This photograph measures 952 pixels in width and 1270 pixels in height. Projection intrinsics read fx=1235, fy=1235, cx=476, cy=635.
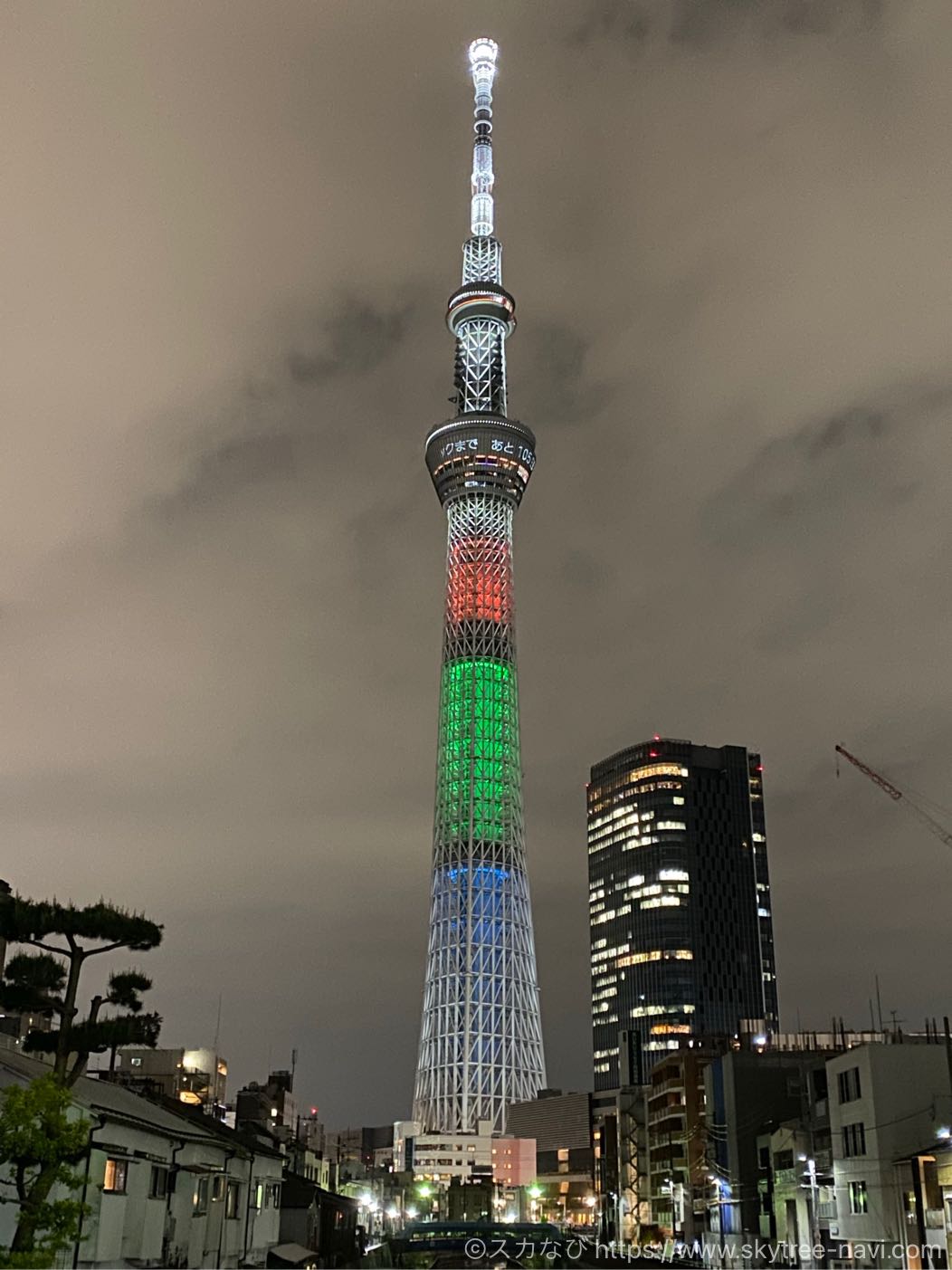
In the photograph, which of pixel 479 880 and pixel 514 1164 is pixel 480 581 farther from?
pixel 514 1164

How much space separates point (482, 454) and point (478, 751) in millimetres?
41568

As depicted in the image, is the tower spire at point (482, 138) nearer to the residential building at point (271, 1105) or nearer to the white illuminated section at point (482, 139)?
the white illuminated section at point (482, 139)

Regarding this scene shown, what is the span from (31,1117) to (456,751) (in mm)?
140144

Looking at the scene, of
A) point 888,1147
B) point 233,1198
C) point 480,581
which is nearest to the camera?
point 233,1198

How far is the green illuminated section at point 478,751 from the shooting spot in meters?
162

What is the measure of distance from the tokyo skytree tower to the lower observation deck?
18 cm

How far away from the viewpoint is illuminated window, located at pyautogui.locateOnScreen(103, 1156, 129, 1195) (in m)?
34.0

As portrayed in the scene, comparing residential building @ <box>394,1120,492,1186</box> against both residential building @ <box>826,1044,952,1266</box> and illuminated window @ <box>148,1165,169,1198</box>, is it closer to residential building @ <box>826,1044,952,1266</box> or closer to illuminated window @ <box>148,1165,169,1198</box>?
residential building @ <box>826,1044,952,1266</box>

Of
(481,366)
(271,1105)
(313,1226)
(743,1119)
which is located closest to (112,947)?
(313,1226)

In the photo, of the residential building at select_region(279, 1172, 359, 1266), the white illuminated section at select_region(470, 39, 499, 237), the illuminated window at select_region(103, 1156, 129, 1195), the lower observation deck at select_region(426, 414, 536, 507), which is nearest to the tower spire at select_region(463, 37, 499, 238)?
the white illuminated section at select_region(470, 39, 499, 237)

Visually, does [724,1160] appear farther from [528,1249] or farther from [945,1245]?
[945,1245]

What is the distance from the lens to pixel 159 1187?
37906 millimetres

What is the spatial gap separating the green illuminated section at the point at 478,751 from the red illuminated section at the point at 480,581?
6842 mm

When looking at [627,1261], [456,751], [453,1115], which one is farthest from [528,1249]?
[456,751]
